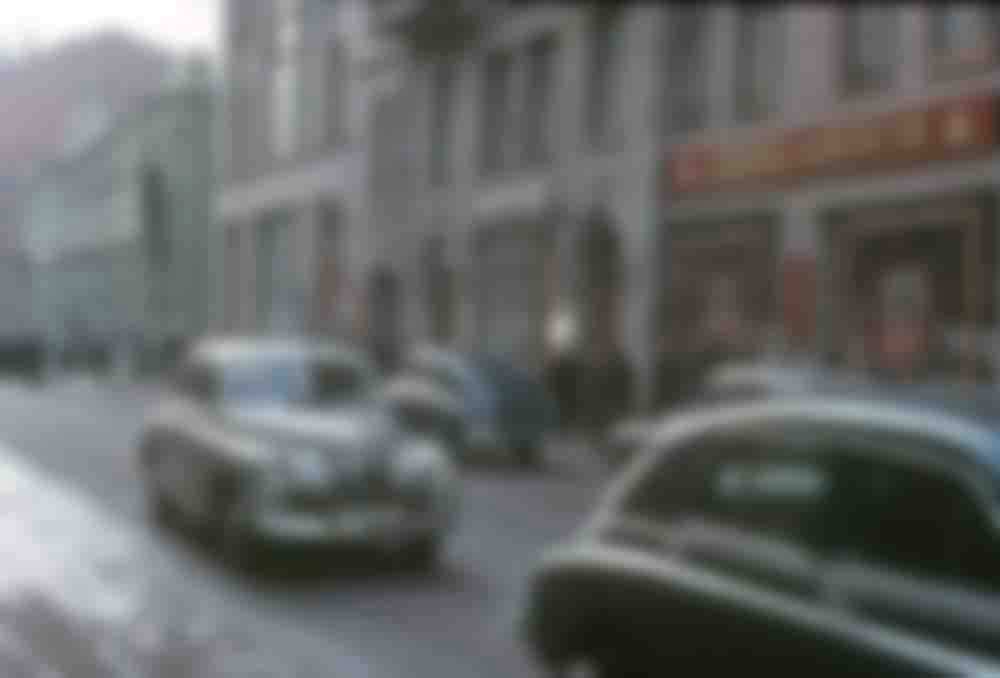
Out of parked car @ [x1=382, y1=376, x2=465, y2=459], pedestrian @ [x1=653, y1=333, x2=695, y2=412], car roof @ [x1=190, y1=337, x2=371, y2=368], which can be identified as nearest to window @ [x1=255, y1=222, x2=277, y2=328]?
pedestrian @ [x1=653, y1=333, x2=695, y2=412]

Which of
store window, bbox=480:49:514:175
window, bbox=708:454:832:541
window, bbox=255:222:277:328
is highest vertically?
window, bbox=255:222:277:328

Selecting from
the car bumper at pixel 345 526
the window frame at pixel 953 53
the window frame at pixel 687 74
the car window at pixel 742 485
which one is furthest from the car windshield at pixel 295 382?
the window frame at pixel 687 74

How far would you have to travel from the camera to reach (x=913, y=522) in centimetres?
364

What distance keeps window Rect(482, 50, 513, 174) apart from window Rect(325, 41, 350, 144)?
23.9 feet

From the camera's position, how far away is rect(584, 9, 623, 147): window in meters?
25.7

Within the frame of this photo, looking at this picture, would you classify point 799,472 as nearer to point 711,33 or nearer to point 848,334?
point 848,334

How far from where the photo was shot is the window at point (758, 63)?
2195cm

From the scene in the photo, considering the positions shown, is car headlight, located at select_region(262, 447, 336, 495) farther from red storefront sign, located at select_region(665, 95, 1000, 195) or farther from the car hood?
red storefront sign, located at select_region(665, 95, 1000, 195)

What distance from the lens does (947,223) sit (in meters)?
18.7

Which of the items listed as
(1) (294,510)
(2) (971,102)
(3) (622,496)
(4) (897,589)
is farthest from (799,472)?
(2) (971,102)

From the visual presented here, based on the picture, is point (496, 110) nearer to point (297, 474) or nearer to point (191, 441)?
point (191, 441)

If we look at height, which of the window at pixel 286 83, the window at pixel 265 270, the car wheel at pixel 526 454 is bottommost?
the car wheel at pixel 526 454

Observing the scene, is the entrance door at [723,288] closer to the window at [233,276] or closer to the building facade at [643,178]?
the building facade at [643,178]

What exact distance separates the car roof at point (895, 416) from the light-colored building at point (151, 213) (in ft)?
102
